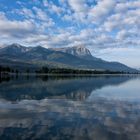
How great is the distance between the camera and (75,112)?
33844 mm

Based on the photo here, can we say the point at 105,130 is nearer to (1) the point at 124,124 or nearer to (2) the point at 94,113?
(1) the point at 124,124

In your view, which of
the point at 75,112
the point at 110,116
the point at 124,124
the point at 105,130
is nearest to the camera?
the point at 105,130

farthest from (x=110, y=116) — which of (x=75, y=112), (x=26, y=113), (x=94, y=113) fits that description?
(x=26, y=113)

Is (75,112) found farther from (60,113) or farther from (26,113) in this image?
(26,113)

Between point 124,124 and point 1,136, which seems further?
point 124,124

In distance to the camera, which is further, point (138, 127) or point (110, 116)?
point (110, 116)

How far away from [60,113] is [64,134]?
10.5 meters

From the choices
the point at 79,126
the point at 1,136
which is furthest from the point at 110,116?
the point at 1,136

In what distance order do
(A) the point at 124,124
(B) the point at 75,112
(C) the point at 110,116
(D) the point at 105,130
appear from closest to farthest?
(D) the point at 105,130 < (A) the point at 124,124 < (C) the point at 110,116 < (B) the point at 75,112

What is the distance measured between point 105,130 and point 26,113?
11.6 m

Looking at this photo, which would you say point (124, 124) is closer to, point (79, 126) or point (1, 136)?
point (79, 126)

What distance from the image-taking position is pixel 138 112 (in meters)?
34.9

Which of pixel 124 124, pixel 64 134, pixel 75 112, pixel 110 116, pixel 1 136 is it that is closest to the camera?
A: pixel 1 136

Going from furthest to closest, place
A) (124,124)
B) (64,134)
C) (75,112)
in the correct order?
(75,112), (124,124), (64,134)
